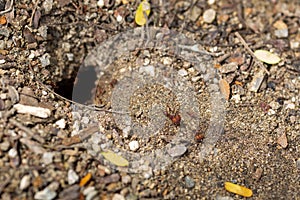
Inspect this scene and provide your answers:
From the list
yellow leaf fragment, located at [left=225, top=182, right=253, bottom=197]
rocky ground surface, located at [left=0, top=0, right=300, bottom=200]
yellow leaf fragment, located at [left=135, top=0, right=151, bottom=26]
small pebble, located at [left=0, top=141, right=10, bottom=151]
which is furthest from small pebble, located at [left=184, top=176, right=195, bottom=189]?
yellow leaf fragment, located at [left=135, top=0, right=151, bottom=26]

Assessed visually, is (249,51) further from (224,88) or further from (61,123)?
(61,123)

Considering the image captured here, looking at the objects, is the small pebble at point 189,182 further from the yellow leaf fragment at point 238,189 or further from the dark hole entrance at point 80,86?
the dark hole entrance at point 80,86

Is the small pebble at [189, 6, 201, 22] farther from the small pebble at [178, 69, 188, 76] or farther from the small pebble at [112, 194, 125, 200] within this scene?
the small pebble at [112, 194, 125, 200]

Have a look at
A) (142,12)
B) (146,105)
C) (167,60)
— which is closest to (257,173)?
(146,105)

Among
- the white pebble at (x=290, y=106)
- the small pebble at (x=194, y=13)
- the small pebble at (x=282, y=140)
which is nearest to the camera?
the small pebble at (x=282, y=140)

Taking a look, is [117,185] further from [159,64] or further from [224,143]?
[159,64]

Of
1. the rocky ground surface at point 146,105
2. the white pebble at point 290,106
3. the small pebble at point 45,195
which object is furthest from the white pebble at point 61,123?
the white pebble at point 290,106

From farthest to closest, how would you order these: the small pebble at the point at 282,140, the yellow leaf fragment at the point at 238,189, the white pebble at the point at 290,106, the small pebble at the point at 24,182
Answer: the white pebble at the point at 290,106
the small pebble at the point at 282,140
the yellow leaf fragment at the point at 238,189
the small pebble at the point at 24,182

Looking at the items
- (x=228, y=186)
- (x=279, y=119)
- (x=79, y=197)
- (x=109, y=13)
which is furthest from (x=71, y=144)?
(x=279, y=119)

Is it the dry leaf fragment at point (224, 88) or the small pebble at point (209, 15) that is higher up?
the small pebble at point (209, 15)
